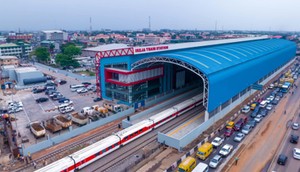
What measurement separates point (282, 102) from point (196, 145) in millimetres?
29997

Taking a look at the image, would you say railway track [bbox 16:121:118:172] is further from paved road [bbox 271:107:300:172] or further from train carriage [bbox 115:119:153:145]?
paved road [bbox 271:107:300:172]

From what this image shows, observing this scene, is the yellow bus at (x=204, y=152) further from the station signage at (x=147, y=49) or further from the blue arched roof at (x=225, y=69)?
the station signage at (x=147, y=49)

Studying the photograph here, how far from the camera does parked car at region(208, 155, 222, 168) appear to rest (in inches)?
969

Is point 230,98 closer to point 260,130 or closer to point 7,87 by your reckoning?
point 260,130

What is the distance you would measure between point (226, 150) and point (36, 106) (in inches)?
1631

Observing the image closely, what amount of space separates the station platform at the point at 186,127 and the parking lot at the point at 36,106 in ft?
56.5

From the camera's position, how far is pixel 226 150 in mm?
27109

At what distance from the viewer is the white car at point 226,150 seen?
1057 inches

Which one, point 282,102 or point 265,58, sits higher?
point 265,58

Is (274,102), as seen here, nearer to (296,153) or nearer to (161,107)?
(296,153)

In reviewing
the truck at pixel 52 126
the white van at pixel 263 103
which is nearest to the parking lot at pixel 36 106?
the truck at pixel 52 126

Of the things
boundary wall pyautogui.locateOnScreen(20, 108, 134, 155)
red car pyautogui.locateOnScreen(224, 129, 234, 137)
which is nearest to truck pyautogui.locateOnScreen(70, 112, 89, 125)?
boundary wall pyautogui.locateOnScreen(20, 108, 134, 155)

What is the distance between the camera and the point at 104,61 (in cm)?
4778

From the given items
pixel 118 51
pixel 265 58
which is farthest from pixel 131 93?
pixel 265 58
